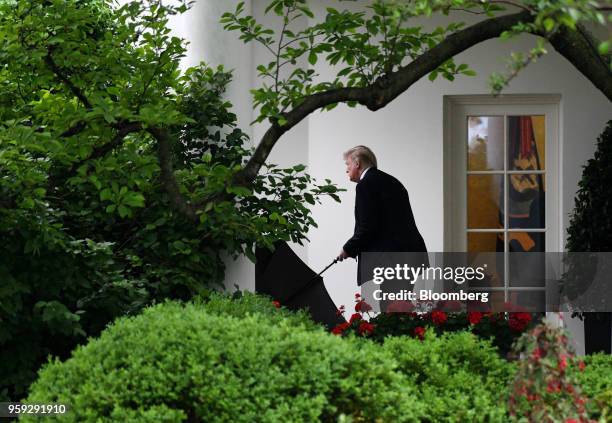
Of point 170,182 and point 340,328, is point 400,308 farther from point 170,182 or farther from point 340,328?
point 170,182

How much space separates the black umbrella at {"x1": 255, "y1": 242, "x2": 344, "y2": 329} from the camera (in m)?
6.52

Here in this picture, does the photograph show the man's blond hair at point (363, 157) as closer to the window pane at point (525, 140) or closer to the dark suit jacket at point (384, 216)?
the dark suit jacket at point (384, 216)

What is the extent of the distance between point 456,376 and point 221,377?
42.6 inches

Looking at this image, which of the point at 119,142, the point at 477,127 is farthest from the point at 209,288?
the point at 477,127

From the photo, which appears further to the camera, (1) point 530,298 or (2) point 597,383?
(1) point 530,298

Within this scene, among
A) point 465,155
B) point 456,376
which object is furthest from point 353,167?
point 456,376

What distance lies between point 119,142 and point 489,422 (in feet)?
7.41

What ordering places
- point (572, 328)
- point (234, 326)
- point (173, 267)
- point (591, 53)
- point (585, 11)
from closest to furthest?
point (585, 11) < point (234, 326) < point (591, 53) < point (173, 267) < point (572, 328)

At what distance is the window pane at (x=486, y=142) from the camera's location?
30.4 feet

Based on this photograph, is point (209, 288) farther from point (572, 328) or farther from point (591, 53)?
point (572, 328)

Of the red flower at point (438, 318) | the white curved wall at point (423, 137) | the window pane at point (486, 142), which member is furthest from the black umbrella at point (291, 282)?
the window pane at point (486, 142)

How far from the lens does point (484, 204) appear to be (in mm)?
9312

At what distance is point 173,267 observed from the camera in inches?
224

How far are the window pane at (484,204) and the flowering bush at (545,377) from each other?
5614 mm
